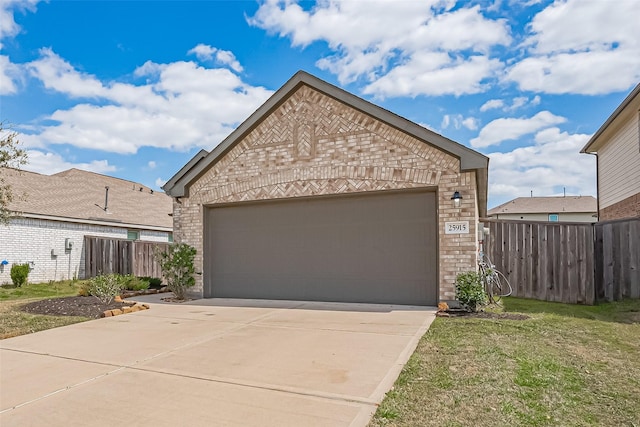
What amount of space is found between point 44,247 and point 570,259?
1794cm

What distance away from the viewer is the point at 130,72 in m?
13.4

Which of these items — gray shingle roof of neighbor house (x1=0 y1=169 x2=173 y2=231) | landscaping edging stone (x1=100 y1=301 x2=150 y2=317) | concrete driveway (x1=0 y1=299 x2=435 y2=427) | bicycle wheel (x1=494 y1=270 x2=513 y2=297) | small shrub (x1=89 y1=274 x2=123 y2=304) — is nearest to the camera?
concrete driveway (x1=0 y1=299 x2=435 y2=427)

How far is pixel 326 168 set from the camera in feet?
31.4

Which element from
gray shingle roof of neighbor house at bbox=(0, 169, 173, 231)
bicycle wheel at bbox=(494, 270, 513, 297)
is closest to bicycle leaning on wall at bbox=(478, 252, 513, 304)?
bicycle wheel at bbox=(494, 270, 513, 297)

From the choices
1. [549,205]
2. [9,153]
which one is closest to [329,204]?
[9,153]

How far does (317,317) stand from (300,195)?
3.29 m

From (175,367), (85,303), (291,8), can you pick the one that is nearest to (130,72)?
(291,8)

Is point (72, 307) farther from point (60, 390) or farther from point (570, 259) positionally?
point (570, 259)

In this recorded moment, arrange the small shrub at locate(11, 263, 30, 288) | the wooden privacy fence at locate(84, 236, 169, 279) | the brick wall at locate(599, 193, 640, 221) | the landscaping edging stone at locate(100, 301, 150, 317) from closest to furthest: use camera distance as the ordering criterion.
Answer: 1. the landscaping edging stone at locate(100, 301, 150, 317)
2. the brick wall at locate(599, 193, 640, 221)
3. the small shrub at locate(11, 263, 30, 288)
4. the wooden privacy fence at locate(84, 236, 169, 279)

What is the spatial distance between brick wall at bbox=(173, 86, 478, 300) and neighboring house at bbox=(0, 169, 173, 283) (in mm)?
6670

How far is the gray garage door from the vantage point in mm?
8852

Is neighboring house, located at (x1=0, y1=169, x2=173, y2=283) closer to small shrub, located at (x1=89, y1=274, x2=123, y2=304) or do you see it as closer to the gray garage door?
small shrub, located at (x1=89, y1=274, x2=123, y2=304)

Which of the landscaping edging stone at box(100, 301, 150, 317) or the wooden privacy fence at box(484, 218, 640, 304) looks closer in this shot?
the landscaping edging stone at box(100, 301, 150, 317)

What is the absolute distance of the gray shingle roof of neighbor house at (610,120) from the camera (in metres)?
10.7
